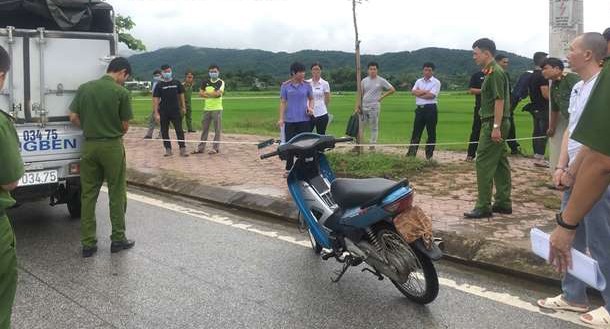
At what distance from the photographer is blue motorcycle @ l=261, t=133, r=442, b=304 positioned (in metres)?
4.11

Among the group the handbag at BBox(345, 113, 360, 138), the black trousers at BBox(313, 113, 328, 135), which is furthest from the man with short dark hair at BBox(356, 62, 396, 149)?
the black trousers at BBox(313, 113, 328, 135)

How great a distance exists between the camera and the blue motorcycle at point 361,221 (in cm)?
411

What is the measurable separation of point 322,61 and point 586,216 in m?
67.6

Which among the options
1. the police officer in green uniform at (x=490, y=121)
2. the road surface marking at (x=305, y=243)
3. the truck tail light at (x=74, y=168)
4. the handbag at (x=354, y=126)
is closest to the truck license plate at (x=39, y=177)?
the truck tail light at (x=74, y=168)

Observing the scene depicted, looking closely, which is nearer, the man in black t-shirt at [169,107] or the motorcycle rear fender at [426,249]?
the motorcycle rear fender at [426,249]

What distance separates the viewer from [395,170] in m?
8.89

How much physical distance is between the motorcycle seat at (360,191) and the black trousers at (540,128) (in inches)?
251

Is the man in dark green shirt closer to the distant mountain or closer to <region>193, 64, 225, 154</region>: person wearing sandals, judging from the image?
<region>193, 64, 225, 154</region>: person wearing sandals

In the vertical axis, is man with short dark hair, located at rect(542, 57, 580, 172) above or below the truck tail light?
above

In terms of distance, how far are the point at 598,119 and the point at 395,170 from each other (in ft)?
21.8

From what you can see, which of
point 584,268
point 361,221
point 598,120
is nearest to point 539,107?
point 361,221

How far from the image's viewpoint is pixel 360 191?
436 cm

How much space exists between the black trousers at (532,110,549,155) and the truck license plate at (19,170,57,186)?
752 cm

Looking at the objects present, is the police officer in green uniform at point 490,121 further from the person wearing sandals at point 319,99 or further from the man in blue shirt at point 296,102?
the person wearing sandals at point 319,99
